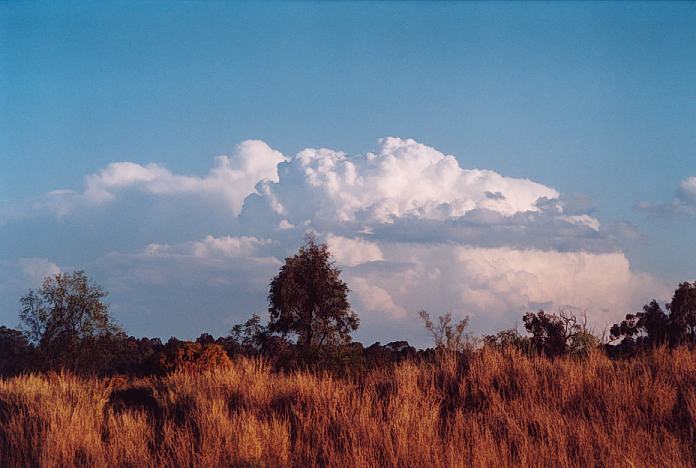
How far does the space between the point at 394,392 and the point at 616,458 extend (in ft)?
17.9

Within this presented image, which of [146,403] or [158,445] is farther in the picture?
[146,403]

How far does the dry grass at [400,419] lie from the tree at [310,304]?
19881 mm

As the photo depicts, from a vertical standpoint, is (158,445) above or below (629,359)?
below

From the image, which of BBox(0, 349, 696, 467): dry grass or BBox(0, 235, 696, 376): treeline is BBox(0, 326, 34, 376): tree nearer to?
BBox(0, 235, 696, 376): treeline

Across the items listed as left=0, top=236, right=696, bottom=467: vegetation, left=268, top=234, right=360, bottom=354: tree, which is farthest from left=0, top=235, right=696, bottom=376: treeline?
left=0, top=236, right=696, bottom=467: vegetation

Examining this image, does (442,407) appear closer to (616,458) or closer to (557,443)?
(557,443)

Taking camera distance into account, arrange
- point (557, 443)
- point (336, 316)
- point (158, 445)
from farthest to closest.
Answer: point (336, 316), point (158, 445), point (557, 443)

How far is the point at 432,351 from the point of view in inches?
690

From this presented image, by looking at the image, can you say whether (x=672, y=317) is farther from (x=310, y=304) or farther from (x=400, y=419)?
(x=400, y=419)

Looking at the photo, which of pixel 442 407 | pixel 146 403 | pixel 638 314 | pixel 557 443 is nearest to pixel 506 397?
pixel 442 407

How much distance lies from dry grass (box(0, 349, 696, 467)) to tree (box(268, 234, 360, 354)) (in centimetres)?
1988

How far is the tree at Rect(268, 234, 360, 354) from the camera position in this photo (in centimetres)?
3731

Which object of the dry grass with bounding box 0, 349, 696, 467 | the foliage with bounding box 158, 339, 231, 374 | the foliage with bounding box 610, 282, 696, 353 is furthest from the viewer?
the foliage with bounding box 610, 282, 696, 353

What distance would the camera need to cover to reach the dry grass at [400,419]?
10805 millimetres
